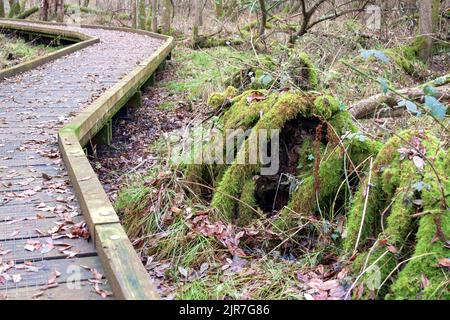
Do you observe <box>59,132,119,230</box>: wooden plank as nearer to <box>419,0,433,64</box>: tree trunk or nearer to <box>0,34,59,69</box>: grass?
<box>0,34,59,69</box>: grass

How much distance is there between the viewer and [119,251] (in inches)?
124

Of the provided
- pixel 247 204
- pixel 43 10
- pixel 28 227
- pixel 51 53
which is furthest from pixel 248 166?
pixel 43 10

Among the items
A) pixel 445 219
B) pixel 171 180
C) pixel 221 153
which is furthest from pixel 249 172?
pixel 445 219

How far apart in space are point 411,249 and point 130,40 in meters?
14.8

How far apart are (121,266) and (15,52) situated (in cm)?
1407

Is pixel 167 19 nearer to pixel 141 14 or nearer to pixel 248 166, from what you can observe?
pixel 141 14

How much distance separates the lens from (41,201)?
4344 mm

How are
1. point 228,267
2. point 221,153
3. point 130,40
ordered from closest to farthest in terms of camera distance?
point 228,267 → point 221,153 → point 130,40

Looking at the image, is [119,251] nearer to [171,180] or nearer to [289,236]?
[289,236]

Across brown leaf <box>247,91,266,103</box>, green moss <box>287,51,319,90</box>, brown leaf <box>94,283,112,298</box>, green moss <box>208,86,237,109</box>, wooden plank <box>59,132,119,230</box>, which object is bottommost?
brown leaf <box>94,283,112,298</box>

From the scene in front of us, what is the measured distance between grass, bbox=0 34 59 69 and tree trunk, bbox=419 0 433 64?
10.8m

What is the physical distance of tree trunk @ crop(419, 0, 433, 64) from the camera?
12727mm

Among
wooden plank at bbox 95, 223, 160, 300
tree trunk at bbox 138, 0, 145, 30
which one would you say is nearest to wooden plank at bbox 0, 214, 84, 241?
wooden plank at bbox 95, 223, 160, 300

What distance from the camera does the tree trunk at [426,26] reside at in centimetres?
1273
